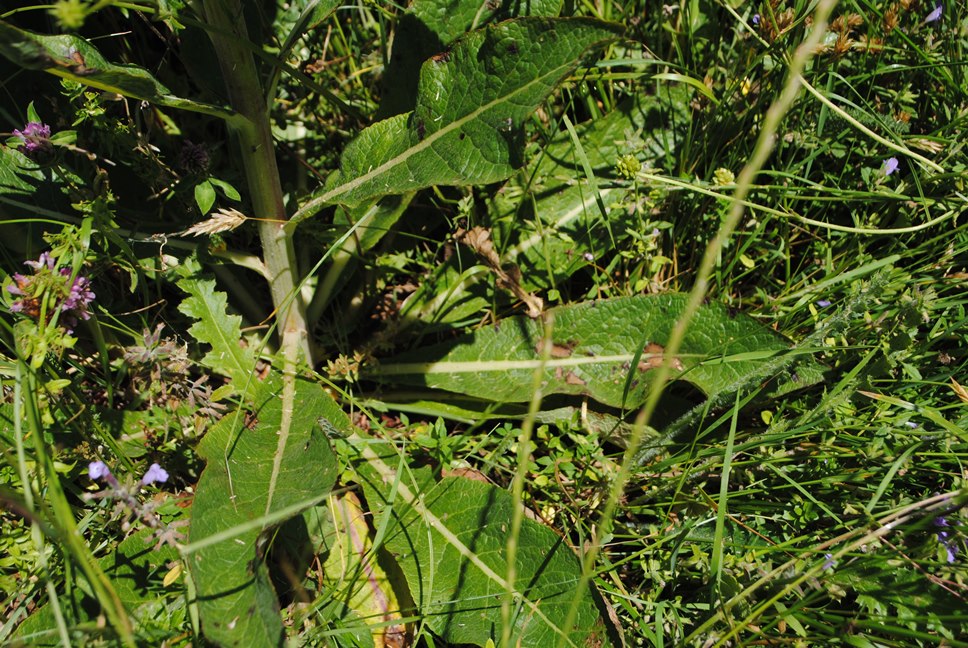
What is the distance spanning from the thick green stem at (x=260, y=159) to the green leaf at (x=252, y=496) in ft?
0.74

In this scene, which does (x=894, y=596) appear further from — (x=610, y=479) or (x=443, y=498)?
(x=443, y=498)

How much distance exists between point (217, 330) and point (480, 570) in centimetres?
104

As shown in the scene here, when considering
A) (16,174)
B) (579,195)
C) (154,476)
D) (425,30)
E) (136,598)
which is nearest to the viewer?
(154,476)

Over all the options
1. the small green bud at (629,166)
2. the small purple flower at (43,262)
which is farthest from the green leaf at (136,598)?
the small green bud at (629,166)

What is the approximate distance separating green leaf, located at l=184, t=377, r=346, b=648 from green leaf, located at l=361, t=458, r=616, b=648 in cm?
26

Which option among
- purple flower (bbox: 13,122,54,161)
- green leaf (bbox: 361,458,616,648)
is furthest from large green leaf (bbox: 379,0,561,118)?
green leaf (bbox: 361,458,616,648)

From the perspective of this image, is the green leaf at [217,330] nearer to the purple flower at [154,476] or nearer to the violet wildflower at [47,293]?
the violet wildflower at [47,293]

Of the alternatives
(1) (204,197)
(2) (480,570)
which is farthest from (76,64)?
(2) (480,570)

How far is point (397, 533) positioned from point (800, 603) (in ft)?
3.21

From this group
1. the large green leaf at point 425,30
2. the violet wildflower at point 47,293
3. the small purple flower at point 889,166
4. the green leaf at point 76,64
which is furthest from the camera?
the small purple flower at point 889,166

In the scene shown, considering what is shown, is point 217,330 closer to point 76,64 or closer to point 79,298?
point 79,298

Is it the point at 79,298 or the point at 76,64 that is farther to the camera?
the point at 79,298

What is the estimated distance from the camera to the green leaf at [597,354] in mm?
2102

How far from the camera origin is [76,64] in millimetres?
1479
